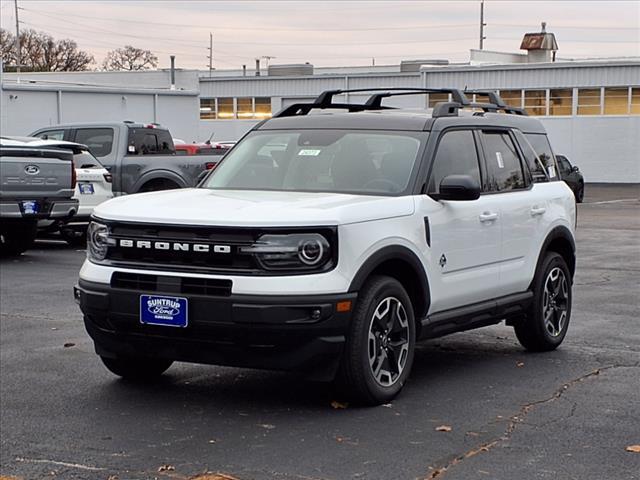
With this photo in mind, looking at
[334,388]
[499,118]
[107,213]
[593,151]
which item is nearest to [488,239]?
[499,118]

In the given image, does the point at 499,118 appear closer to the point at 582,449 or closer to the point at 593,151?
the point at 582,449

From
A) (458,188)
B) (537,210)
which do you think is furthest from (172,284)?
(537,210)

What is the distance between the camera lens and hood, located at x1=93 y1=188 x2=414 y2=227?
6168mm

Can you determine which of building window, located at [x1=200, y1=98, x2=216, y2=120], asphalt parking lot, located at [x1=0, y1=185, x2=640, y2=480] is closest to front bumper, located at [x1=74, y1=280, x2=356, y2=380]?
asphalt parking lot, located at [x1=0, y1=185, x2=640, y2=480]

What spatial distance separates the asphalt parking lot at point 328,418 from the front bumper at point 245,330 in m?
0.38

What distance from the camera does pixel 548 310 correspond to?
27.8 feet

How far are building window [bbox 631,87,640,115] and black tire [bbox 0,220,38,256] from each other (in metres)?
36.1

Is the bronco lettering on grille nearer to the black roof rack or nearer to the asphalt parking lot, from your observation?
the asphalt parking lot

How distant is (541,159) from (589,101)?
4044 centimetres

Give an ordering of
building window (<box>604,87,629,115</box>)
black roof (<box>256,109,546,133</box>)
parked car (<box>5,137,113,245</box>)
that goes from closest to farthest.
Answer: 1. black roof (<box>256,109,546,133</box>)
2. parked car (<box>5,137,113,245</box>)
3. building window (<box>604,87,629,115</box>)

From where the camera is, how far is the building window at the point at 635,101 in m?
46.7

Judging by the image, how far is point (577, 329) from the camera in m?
9.55

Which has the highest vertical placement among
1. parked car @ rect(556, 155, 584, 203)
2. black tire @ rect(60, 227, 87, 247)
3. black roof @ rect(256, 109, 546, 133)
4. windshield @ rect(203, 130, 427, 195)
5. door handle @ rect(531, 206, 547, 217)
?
black roof @ rect(256, 109, 546, 133)

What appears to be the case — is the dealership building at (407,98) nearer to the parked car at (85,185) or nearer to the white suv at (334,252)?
the parked car at (85,185)
